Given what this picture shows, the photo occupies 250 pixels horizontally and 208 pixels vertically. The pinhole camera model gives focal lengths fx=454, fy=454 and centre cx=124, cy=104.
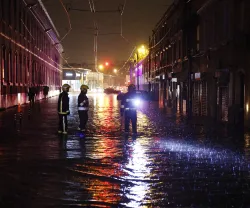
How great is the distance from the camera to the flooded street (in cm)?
682

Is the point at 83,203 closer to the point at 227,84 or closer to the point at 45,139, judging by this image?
the point at 45,139

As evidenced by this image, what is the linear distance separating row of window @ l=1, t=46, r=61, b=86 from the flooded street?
2050 centimetres

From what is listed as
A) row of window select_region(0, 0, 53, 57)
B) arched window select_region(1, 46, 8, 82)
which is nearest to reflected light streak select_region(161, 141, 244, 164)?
arched window select_region(1, 46, 8, 82)

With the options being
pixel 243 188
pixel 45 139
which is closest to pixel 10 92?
pixel 45 139

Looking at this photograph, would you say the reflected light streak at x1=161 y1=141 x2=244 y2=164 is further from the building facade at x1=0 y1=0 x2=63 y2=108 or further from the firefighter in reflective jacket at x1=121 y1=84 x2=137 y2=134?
the building facade at x1=0 y1=0 x2=63 y2=108

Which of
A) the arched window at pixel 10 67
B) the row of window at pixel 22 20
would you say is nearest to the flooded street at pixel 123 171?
the arched window at pixel 10 67

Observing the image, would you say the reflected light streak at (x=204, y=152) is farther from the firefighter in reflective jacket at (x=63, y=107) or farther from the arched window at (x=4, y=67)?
the arched window at (x=4, y=67)

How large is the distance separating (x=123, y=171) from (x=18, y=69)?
33785 millimetres

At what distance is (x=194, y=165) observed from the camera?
986cm

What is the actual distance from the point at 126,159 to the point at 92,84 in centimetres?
14684

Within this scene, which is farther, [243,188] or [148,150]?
[148,150]

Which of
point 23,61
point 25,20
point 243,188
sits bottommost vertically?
point 243,188

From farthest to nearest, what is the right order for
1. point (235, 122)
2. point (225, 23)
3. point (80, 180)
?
point (225, 23) → point (235, 122) → point (80, 180)

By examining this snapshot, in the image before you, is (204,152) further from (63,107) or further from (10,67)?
(10,67)
